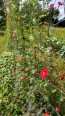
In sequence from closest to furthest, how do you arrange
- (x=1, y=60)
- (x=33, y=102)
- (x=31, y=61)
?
(x=33, y=102)
(x=31, y=61)
(x=1, y=60)

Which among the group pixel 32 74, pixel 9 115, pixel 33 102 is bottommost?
pixel 9 115

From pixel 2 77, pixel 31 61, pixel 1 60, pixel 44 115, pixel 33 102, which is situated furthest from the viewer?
pixel 1 60

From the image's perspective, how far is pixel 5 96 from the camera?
166 inches

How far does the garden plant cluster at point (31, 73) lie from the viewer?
148 inches

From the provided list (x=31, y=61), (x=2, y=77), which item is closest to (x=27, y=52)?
(x=31, y=61)

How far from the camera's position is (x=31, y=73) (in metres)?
3.93

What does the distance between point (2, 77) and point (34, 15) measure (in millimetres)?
996

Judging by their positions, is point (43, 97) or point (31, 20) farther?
point (31, 20)

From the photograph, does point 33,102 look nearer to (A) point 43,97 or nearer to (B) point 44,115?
(A) point 43,97

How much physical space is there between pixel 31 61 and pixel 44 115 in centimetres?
88

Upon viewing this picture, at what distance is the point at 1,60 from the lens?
480 cm

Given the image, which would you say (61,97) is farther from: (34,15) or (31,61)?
(34,15)

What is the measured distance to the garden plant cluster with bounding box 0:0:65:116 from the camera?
12.3 ft

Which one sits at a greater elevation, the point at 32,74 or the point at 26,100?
the point at 32,74
